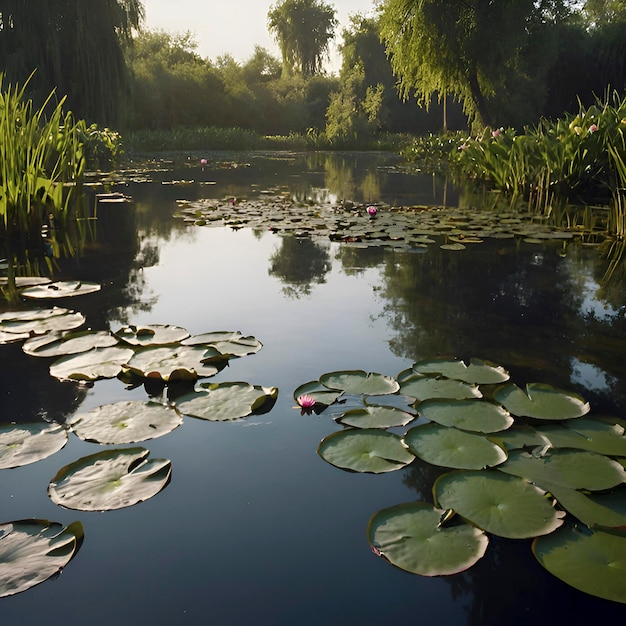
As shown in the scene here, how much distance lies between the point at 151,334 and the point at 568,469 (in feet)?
4.64

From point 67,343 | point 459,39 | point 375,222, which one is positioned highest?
point 459,39

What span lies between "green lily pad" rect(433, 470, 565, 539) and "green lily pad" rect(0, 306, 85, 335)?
1.58 metres

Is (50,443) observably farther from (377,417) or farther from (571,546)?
(571,546)

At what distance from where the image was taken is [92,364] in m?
1.83

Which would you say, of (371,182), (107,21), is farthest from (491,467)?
(107,21)

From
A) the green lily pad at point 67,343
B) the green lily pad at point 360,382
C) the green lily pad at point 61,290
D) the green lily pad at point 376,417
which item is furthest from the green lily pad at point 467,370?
the green lily pad at point 61,290

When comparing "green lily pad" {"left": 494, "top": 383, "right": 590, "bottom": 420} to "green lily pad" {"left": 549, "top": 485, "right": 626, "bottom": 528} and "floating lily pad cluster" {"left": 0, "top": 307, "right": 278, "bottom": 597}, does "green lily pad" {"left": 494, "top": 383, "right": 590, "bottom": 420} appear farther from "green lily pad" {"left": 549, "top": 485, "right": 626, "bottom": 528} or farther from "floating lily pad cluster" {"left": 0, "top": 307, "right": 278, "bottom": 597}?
"floating lily pad cluster" {"left": 0, "top": 307, "right": 278, "bottom": 597}

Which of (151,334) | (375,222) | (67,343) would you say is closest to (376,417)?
(151,334)

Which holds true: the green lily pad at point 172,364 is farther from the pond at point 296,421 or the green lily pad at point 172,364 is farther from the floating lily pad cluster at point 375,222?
the floating lily pad cluster at point 375,222

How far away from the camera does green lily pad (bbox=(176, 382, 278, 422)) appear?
1530 mm

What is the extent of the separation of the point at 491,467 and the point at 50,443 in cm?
101

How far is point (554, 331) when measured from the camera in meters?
2.23

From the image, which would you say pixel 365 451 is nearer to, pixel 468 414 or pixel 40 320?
pixel 468 414

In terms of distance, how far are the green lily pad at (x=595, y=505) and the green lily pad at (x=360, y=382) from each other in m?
0.56
